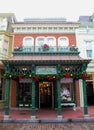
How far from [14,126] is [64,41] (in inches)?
364

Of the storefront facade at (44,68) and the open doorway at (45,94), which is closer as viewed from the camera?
the storefront facade at (44,68)

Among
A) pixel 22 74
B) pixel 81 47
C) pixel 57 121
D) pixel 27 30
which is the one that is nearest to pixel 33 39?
pixel 27 30

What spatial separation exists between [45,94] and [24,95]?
2.02 metres

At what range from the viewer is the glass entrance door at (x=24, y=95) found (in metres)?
13.5

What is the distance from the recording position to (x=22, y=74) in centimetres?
1021

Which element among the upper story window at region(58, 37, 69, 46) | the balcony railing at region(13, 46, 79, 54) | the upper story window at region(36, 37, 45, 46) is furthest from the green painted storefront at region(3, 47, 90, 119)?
the upper story window at region(36, 37, 45, 46)

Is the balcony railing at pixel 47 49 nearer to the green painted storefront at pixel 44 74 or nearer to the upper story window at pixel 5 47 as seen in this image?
the green painted storefront at pixel 44 74

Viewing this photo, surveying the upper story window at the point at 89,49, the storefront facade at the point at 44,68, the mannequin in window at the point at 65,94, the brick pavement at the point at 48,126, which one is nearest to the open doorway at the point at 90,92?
the storefront facade at the point at 44,68

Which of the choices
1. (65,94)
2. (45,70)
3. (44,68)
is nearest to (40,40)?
(44,68)

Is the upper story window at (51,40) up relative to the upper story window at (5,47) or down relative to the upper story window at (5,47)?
up

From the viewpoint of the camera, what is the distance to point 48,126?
8430 mm

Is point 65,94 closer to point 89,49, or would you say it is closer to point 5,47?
point 89,49

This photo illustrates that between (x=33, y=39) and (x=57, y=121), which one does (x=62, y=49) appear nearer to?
(x=33, y=39)

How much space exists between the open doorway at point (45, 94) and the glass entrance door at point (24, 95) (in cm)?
121
